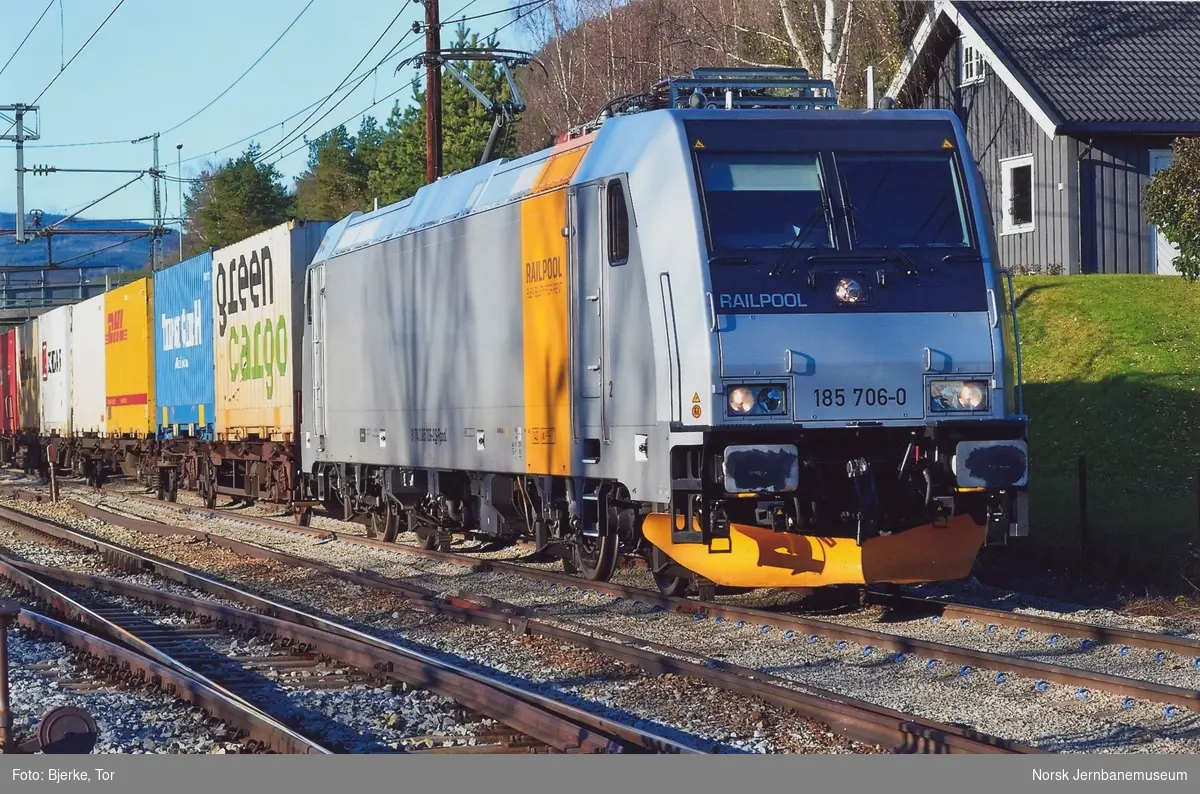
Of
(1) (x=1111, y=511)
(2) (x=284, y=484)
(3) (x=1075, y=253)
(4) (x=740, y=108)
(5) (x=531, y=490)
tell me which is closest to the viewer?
(4) (x=740, y=108)

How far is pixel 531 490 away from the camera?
535 inches

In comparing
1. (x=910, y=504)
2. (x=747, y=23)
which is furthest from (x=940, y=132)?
(x=747, y=23)

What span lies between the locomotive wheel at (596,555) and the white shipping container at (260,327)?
25.2 ft

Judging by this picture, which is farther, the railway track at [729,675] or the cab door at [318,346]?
the cab door at [318,346]

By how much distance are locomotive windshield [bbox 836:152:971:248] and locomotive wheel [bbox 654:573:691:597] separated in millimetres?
3173

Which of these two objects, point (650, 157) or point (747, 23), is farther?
point (747, 23)

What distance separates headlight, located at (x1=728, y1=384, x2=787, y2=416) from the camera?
1020 centimetres

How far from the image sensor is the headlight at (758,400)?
33.4ft

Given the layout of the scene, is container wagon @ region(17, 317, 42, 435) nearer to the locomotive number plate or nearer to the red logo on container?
the red logo on container

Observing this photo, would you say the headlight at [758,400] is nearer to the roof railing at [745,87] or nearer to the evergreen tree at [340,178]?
the roof railing at [745,87]

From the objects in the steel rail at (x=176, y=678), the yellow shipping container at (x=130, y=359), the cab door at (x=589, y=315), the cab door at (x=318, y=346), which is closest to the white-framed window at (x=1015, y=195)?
the yellow shipping container at (x=130, y=359)

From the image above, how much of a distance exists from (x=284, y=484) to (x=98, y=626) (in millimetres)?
10014

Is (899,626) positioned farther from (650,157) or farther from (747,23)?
(747,23)

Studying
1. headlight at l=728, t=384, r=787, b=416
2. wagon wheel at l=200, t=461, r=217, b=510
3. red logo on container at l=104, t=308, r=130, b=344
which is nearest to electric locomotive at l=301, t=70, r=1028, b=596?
headlight at l=728, t=384, r=787, b=416
